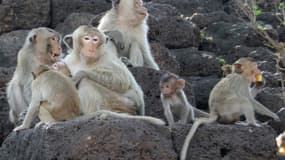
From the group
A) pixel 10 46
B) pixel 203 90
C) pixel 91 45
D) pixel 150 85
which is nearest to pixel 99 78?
pixel 91 45

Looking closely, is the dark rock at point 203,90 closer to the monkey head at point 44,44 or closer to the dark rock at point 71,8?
the monkey head at point 44,44

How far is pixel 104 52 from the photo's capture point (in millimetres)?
9906

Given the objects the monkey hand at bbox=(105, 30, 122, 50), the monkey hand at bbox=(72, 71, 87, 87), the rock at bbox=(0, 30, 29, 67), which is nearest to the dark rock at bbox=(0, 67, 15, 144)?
the monkey hand at bbox=(105, 30, 122, 50)

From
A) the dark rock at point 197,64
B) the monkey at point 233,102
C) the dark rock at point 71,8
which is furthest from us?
the dark rock at point 71,8

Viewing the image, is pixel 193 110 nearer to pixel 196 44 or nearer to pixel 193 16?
pixel 196 44

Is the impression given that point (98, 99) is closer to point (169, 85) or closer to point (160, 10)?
point (169, 85)

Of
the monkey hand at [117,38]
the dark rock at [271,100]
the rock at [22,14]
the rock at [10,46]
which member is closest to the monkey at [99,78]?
the monkey hand at [117,38]

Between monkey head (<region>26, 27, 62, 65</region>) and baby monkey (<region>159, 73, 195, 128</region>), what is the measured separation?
1.58m

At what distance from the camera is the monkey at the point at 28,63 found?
11.5 metres

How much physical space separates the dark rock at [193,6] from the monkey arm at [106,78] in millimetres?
10697

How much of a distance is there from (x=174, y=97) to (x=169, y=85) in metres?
0.22

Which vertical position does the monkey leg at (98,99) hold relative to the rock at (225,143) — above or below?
above

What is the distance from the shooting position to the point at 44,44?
11680 mm

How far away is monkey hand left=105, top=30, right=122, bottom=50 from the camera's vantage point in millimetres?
11984
